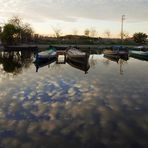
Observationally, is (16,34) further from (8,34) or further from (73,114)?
(73,114)

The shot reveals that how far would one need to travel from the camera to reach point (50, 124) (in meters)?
13.3

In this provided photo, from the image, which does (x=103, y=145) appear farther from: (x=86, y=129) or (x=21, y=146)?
(x=21, y=146)

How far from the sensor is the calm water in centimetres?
1131

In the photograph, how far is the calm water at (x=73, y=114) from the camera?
37.1ft

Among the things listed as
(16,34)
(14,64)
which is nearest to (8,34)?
(16,34)

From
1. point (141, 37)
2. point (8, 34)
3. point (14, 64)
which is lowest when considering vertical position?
point (14, 64)

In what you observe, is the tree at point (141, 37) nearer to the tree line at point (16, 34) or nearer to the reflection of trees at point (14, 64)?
the tree line at point (16, 34)

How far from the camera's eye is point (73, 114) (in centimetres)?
1497

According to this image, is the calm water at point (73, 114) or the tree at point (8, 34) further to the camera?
the tree at point (8, 34)

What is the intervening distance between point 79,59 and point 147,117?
25182 mm

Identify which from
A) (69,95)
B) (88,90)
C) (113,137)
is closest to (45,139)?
(113,137)

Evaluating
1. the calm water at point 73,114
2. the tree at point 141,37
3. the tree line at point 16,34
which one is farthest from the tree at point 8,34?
the calm water at point 73,114

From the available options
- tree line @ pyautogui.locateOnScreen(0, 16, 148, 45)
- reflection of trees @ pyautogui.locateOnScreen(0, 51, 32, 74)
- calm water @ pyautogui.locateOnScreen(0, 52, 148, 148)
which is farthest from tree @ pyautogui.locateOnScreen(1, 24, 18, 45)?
calm water @ pyautogui.locateOnScreen(0, 52, 148, 148)

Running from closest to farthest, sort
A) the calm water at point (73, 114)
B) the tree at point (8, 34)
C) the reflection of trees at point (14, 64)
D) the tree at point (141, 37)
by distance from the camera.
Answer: the calm water at point (73, 114) → the reflection of trees at point (14, 64) → the tree at point (8, 34) → the tree at point (141, 37)
